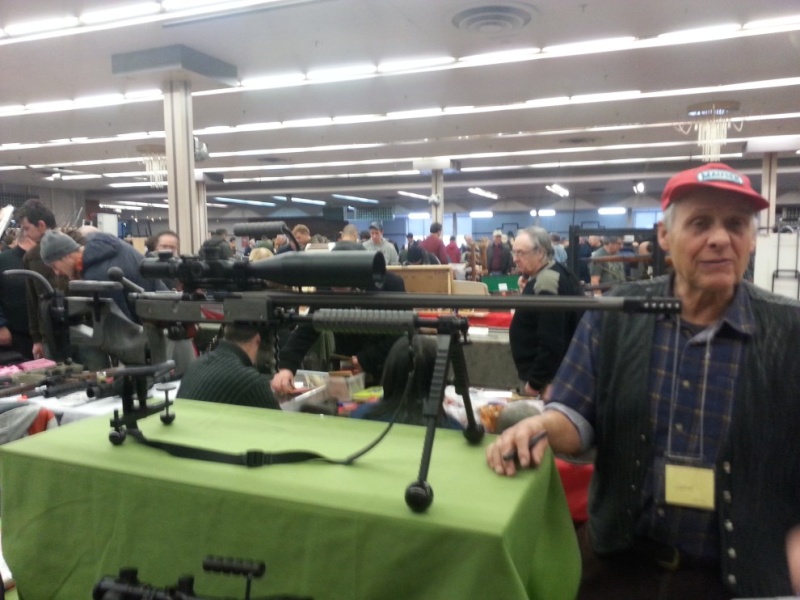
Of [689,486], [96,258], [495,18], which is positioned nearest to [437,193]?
[495,18]

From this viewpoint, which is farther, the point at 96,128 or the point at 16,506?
the point at 96,128

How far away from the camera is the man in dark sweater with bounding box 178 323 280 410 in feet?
6.36

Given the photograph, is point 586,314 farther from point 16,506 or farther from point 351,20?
point 351,20

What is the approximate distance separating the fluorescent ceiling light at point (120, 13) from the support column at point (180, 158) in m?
1.34

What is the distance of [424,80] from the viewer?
6.27 metres

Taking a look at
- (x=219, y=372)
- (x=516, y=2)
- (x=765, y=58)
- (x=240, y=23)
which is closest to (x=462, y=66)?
(x=516, y=2)

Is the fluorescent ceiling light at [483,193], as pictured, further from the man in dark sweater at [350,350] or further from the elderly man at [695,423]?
the elderly man at [695,423]

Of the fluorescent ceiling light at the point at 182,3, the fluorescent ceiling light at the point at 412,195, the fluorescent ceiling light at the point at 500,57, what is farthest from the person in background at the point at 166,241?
the fluorescent ceiling light at the point at 412,195

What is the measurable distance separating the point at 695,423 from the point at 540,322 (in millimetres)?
1895

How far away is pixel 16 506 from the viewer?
4.01 ft

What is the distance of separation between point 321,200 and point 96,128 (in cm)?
1371

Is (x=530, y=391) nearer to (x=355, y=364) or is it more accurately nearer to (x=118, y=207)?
(x=355, y=364)

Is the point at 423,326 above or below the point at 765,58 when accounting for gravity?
below

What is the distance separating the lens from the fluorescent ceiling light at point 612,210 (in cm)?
2121
